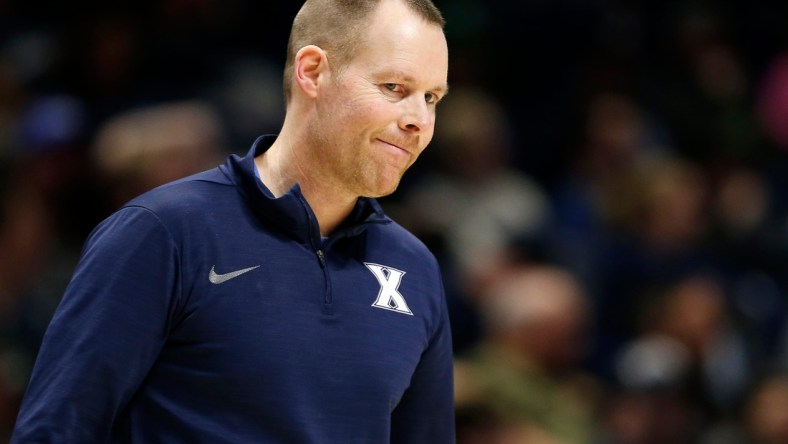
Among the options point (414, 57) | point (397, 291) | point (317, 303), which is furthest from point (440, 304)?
point (414, 57)

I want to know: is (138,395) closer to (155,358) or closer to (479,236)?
(155,358)

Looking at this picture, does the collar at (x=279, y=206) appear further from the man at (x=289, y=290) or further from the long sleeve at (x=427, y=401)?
the long sleeve at (x=427, y=401)

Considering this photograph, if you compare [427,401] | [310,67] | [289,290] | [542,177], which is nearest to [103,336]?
[289,290]

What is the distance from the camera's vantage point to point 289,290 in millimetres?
2406

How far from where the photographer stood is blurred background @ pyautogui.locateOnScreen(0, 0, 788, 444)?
16.2 feet

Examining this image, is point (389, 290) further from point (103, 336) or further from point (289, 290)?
point (103, 336)

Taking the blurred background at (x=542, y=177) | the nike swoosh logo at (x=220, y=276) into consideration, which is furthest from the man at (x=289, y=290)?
the blurred background at (x=542, y=177)

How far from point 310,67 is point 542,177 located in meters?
4.85

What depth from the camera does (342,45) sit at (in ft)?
8.14

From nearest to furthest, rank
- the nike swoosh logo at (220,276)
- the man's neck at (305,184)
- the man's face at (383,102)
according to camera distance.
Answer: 1. the nike swoosh logo at (220,276)
2. the man's face at (383,102)
3. the man's neck at (305,184)

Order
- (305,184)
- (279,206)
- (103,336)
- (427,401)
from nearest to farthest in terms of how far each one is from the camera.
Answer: (103,336)
(279,206)
(305,184)
(427,401)

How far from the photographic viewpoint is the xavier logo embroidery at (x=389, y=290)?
258 cm

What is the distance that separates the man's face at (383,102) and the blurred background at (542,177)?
2.02m

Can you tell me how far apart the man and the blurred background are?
1.88 meters
